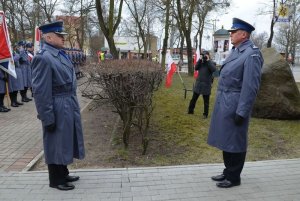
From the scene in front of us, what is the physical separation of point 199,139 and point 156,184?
262 cm

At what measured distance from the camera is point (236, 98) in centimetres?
434

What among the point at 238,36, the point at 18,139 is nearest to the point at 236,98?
the point at 238,36

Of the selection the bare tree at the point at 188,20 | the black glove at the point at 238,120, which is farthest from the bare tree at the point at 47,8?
the black glove at the point at 238,120

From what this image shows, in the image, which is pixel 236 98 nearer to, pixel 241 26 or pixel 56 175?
pixel 241 26

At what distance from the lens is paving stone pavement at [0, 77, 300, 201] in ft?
14.0

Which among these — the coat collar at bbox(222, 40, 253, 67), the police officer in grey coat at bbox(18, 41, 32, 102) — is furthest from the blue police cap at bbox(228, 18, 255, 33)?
the police officer in grey coat at bbox(18, 41, 32, 102)

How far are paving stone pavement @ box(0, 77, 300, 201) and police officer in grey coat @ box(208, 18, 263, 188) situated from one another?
31 cm

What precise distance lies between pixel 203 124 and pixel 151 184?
4.08 metres

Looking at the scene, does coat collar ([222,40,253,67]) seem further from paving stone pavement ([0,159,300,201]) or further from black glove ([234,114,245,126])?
paving stone pavement ([0,159,300,201])

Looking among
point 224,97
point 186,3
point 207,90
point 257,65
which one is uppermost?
point 186,3

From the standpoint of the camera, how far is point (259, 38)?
77250 mm

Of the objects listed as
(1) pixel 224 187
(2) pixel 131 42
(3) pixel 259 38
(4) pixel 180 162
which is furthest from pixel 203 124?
(3) pixel 259 38

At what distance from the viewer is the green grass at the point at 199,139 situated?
19.6 feet

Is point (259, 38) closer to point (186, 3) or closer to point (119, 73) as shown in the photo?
point (186, 3)
